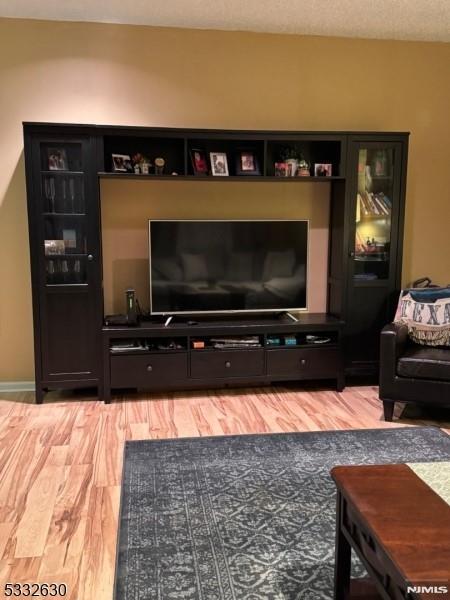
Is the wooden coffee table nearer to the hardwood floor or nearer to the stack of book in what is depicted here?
the hardwood floor

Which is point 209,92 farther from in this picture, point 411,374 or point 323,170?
point 411,374

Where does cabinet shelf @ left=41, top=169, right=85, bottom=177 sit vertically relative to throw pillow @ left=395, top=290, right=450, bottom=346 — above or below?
above

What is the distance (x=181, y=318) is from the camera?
422 cm

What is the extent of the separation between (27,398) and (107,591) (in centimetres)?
238

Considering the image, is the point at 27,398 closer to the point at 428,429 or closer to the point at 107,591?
the point at 107,591

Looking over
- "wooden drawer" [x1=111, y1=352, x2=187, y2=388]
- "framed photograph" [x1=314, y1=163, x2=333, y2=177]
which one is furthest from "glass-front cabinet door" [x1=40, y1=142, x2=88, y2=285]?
"framed photograph" [x1=314, y1=163, x2=333, y2=177]

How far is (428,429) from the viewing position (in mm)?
3418

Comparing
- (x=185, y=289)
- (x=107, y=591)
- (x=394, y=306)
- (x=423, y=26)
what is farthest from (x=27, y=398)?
(x=423, y=26)

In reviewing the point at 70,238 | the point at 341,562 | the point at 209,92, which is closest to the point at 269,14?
the point at 209,92

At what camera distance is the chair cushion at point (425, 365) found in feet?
11.3

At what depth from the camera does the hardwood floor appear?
2.10 m

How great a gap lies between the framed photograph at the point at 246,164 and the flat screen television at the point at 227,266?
1.23ft

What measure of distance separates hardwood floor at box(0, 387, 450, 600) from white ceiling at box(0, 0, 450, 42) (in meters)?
2.75

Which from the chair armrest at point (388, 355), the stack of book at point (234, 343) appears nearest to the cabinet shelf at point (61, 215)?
the stack of book at point (234, 343)
